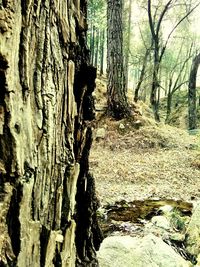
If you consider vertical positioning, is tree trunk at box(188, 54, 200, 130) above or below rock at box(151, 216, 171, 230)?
above

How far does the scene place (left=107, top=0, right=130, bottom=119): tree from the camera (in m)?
9.53

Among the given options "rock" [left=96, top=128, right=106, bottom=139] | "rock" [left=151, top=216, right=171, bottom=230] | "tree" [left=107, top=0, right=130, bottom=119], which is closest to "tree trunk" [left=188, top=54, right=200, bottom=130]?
"tree" [left=107, top=0, right=130, bottom=119]

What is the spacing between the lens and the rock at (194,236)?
12.4 ft

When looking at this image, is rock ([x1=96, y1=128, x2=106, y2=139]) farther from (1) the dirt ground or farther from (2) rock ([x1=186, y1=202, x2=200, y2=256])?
(2) rock ([x1=186, y1=202, x2=200, y2=256])

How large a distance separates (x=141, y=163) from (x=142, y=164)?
0.06 meters

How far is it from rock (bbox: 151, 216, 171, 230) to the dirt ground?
966 millimetres

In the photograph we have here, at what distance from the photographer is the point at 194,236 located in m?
3.87

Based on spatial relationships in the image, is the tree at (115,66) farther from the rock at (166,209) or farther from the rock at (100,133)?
the rock at (166,209)

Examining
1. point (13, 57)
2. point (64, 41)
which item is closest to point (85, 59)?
point (64, 41)

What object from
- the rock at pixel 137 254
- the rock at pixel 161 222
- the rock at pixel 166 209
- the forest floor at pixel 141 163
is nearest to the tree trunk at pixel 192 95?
the forest floor at pixel 141 163

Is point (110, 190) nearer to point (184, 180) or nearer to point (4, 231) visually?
point (184, 180)

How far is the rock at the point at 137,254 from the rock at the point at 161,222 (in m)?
1.09

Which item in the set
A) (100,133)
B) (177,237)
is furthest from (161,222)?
(100,133)

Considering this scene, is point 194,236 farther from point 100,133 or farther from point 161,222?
point 100,133
